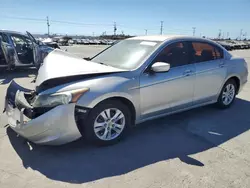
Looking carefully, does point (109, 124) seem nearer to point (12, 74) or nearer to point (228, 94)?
point (228, 94)

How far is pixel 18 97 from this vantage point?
379cm

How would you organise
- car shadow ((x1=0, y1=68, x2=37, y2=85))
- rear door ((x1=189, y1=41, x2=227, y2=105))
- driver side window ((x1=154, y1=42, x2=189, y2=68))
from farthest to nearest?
car shadow ((x1=0, y1=68, x2=37, y2=85))
rear door ((x1=189, y1=41, x2=227, y2=105))
driver side window ((x1=154, y1=42, x2=189, y2=68))

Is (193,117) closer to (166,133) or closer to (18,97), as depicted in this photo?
(166,133)

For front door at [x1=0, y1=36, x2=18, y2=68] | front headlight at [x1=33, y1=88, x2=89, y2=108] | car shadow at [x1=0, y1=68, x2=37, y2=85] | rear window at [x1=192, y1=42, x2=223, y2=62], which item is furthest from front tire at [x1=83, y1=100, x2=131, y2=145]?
front door at [x1=0, y1=36, x2=18, y2=68]

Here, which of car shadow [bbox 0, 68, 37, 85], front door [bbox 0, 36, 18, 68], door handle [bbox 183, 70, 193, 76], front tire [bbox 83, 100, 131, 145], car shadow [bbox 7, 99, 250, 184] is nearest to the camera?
car shadow [bbox 7, 99, 250, 184]

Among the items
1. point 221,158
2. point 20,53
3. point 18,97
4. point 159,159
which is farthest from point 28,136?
point 20,53

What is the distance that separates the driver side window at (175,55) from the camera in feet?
13.9

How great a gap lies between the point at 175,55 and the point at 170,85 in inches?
23.3

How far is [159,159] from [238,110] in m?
2.97

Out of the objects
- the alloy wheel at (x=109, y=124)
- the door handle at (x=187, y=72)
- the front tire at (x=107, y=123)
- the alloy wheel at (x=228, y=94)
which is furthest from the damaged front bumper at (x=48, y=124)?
the alloy wheel at (x=228, y=94)

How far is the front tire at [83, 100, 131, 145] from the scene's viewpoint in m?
3.50

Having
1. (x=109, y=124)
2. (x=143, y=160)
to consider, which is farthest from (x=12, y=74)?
(x=143, y=160)

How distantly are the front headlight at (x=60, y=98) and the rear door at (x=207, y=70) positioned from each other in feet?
7.56

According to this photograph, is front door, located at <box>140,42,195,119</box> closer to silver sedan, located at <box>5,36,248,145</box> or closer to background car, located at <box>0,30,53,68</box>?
silver sedan, located at <box>5,36,248,145</box>
